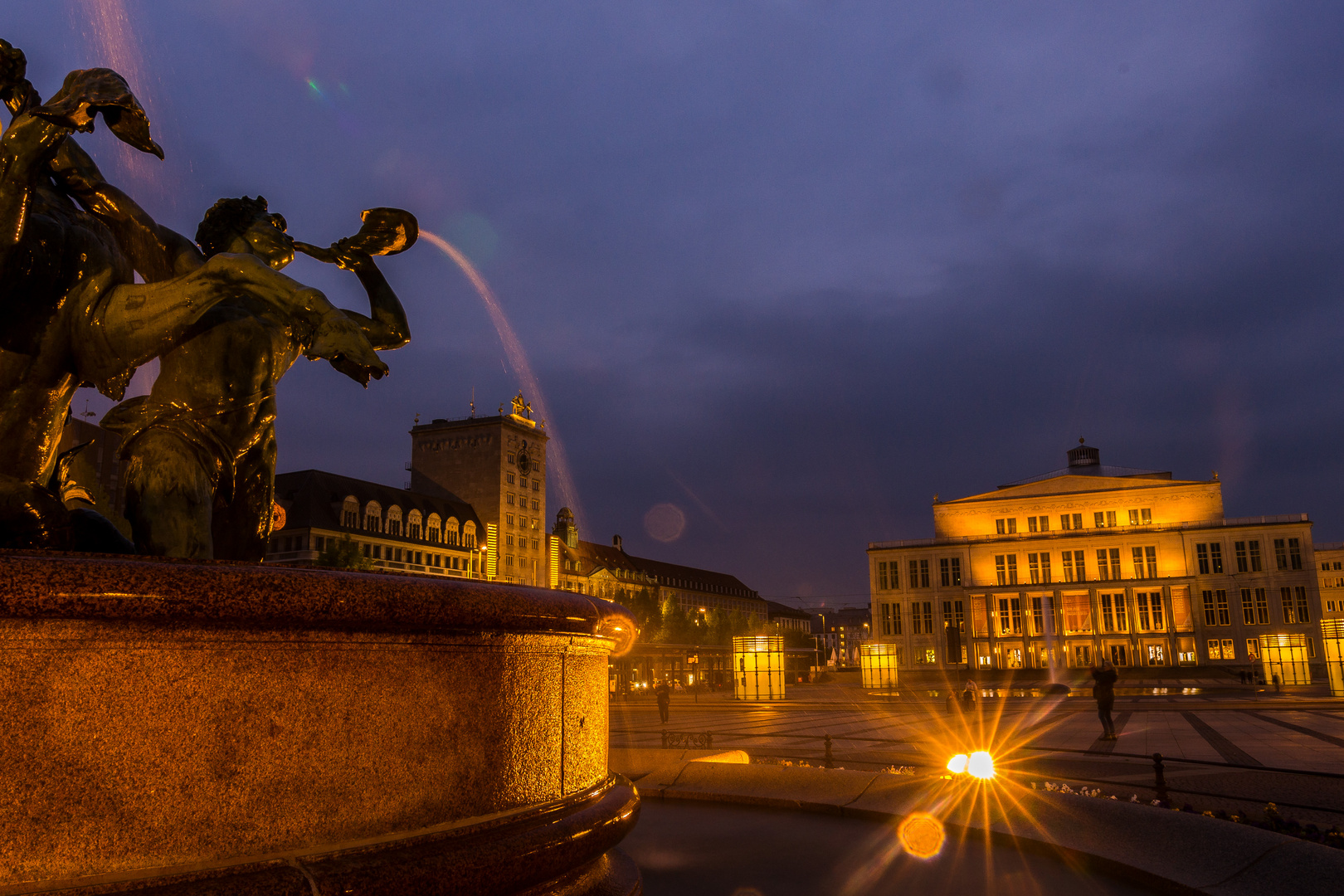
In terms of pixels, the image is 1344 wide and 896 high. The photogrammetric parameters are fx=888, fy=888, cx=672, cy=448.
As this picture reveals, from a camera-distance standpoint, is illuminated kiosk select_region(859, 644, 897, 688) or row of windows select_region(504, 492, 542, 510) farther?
row of windows select_region(504, 492, 542, 510)

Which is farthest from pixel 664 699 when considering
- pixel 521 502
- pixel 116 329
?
pixel 521 502

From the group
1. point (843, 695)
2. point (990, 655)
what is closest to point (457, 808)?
point (843, 695)

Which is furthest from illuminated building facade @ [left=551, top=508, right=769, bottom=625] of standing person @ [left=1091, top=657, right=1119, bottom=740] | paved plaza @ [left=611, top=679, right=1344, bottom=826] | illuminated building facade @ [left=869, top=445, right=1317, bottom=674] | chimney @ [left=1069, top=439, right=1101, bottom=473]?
standing person @ [left=1091, top=657, right=1119, bottom=740]

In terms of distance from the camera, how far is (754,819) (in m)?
4.90

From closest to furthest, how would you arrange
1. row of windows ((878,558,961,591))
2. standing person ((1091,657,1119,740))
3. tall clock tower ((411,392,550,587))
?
standing person ((1091,657,1119,740))
row of windows ((878,558,961,591))
tall clock tower ((411,392,550,587))

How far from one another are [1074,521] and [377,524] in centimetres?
5819

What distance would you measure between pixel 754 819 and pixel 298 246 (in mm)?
3712

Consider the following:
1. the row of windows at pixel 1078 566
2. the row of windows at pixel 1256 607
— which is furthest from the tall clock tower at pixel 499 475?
the row of windows at pixel 1256 607

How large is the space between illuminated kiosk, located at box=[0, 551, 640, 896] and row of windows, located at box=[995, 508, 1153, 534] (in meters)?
80.8

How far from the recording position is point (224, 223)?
3492mm

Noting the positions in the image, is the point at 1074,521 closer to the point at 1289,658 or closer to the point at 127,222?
the point at 1289,658

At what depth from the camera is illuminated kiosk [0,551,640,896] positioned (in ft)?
5.90

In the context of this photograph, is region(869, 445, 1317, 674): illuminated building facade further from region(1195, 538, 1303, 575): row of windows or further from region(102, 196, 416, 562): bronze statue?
region(102, 196, 416, 562): bronze statue

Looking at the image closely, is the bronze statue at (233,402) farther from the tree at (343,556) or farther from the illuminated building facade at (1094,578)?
the illuminated building facade at (1094,578)
